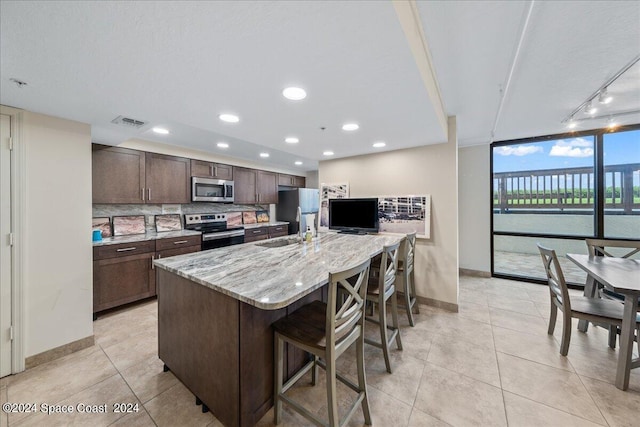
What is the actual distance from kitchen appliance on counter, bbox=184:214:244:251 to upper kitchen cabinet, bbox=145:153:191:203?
1.42 feet

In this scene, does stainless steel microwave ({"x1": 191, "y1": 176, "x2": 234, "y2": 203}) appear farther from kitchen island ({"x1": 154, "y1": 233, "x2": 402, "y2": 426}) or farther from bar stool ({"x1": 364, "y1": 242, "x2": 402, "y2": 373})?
bar stool ({"x1": 364, "y1": 242, "x2": 402, "y2": 373})

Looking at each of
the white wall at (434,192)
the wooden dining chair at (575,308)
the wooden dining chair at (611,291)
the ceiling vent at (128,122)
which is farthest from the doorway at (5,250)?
the wooden dining chair at (611,291)

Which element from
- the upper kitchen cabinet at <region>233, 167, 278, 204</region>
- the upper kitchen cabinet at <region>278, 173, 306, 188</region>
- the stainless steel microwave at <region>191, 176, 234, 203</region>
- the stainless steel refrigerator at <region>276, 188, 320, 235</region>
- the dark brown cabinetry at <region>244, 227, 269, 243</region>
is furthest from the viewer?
the upper kitchen cabinet at <region>278, 173, 306, 188</region>

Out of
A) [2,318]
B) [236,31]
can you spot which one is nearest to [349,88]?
[236,31]

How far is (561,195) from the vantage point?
3.76 metres

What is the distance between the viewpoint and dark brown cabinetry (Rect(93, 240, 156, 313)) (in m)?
2.73

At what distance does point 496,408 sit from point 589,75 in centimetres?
280

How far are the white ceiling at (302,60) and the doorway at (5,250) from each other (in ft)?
1.07

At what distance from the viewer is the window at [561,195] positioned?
331cm

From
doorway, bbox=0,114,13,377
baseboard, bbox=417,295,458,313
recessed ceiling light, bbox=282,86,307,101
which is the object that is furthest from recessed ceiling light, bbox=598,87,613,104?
doorway, bbox=0,114,13,377

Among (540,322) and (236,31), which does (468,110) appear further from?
(236,31)

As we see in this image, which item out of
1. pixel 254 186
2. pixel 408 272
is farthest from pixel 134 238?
pixel 408 272

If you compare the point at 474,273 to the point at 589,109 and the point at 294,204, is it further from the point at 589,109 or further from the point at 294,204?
the point at 294,204

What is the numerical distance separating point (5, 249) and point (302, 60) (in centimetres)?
275
